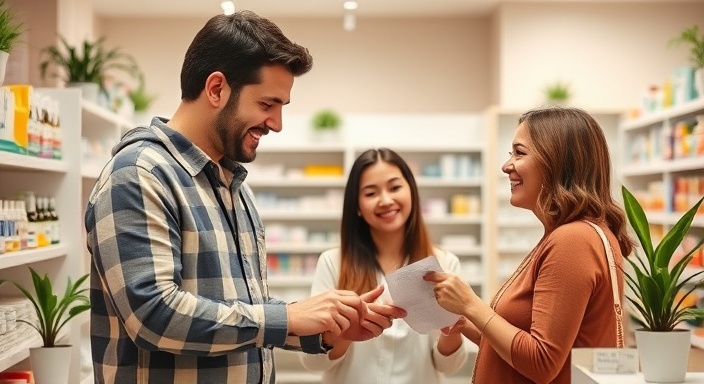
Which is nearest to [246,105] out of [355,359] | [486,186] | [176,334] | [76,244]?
[176,334]

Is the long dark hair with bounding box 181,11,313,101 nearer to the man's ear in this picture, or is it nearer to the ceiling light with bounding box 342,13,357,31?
the man's ear

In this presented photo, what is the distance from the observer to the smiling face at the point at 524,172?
2.34 meters

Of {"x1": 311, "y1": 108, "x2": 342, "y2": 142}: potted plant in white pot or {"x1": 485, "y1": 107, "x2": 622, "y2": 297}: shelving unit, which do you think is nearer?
{"x1": 485, "y1": 107, "x2": 622, "y2": 297}: shelving unit

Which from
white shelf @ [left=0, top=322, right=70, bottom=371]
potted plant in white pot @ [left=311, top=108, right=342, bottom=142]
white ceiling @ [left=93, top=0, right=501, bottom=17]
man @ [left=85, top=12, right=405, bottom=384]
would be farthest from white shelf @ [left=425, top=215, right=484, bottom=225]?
man @ [left=85, top=12, right=405, bottom=384]

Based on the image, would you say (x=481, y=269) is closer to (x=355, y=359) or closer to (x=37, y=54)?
(x=37, y=54)

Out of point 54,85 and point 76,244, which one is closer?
point 76,244

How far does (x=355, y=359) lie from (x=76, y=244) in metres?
1.56

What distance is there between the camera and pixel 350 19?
830 centimetres

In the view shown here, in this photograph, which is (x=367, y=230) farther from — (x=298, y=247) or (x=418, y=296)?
(x=298, y=247)

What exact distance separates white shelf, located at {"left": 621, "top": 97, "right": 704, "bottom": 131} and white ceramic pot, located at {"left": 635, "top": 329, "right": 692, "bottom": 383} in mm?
3782

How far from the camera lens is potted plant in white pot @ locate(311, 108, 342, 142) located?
7.91m

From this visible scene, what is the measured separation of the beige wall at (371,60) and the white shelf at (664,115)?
204 cm

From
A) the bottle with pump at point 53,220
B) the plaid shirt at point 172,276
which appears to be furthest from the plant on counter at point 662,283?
the bottle with pump at point 53,220

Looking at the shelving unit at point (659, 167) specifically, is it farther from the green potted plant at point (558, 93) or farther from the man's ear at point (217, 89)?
the man's ear at point (217, 89)
